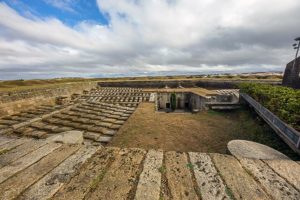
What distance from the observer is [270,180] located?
1.80 metres

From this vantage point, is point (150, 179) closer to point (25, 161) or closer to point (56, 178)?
point (56, 178)

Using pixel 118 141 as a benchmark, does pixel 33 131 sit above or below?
above

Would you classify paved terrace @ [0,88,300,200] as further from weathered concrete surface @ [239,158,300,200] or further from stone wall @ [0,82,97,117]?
stone wall @ [0,82,97,117]

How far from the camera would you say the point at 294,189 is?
1.67 metres

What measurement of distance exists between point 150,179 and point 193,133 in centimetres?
547

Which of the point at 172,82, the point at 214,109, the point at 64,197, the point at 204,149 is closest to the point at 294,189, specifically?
the point at 64,197

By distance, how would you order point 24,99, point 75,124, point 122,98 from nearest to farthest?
point 75,124
point 24,99
point 122,98

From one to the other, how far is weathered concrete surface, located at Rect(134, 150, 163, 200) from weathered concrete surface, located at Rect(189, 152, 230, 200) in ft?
1.52

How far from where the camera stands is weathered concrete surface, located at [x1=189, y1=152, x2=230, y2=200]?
1575 millimetres

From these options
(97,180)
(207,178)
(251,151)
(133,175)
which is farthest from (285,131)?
(97,180)

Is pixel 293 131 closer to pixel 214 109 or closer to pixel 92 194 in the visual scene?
pixel 92 194

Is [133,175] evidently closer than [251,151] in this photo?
Yes

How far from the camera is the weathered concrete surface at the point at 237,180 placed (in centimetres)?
158

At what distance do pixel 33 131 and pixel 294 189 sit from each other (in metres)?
6.72
